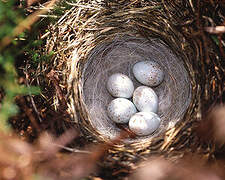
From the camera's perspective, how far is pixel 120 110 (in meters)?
1.87

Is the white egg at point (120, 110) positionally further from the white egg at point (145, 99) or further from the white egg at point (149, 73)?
the white egg at point (149, 73)

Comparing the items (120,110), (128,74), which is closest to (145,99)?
(120,110)

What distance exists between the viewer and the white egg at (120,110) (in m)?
1.87

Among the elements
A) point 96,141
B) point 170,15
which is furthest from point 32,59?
point 170,15

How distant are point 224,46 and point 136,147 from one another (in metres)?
0.72

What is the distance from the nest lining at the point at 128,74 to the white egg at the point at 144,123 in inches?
1.8

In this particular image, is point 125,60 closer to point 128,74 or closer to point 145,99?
point 128,74

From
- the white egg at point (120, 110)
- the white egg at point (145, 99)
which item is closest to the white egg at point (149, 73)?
the white egg at point (145, 99)

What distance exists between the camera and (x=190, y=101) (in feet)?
5.70

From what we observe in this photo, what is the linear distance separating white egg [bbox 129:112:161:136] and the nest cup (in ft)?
0.14

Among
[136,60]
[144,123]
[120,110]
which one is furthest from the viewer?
[136,60]

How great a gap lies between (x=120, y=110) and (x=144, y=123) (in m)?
0.19

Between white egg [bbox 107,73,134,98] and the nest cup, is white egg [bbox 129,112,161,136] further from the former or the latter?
white egg [bbox 107,73,134,98]

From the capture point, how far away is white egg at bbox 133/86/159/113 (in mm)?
1887
